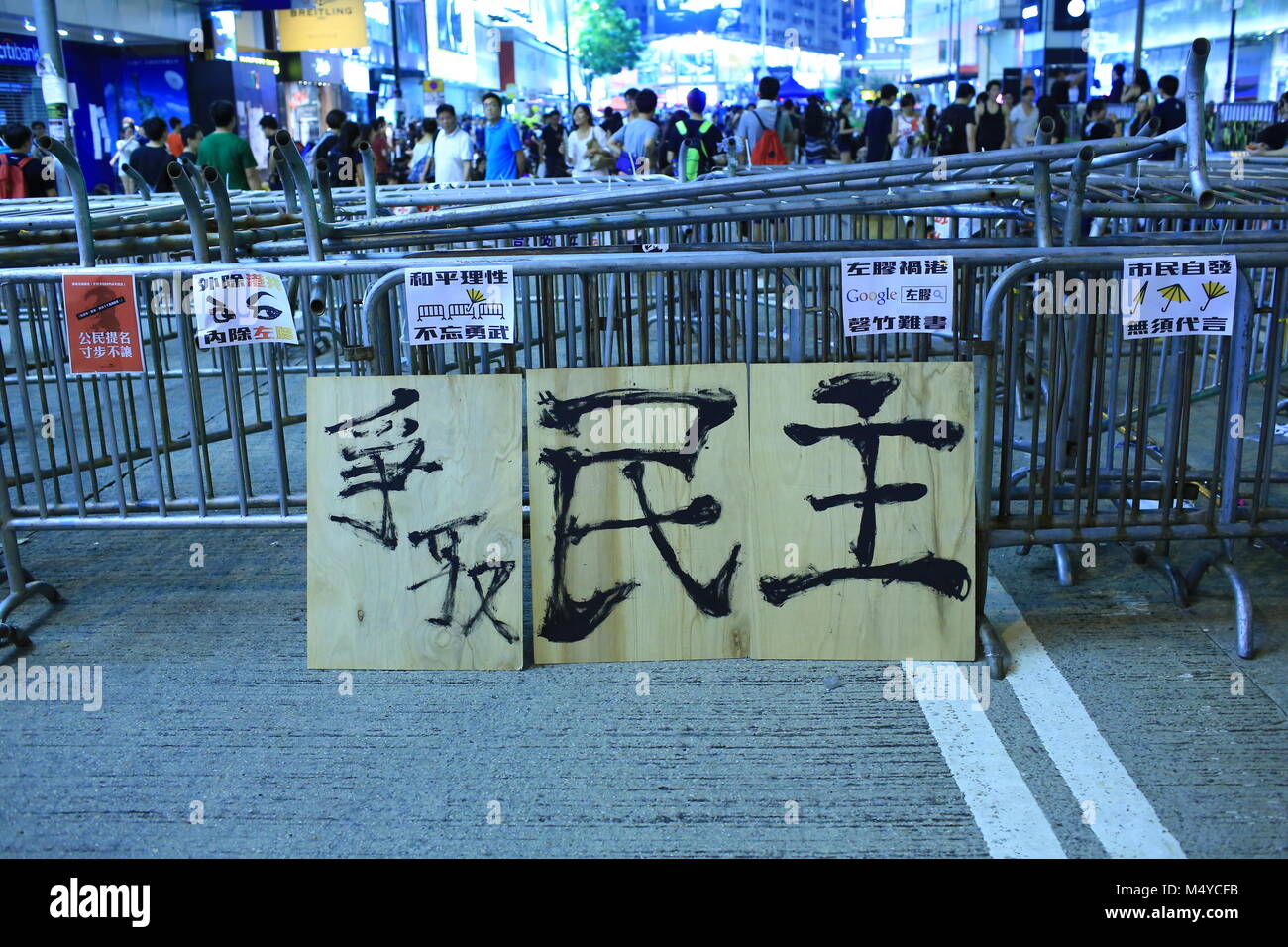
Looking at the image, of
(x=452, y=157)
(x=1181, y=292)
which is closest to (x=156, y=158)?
(x=452, y=157)

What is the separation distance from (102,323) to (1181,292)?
425 centimetres

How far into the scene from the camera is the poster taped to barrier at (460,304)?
4438 mm

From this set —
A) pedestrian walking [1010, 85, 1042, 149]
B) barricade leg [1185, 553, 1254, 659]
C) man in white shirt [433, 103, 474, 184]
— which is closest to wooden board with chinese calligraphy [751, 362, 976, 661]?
barricade leg [1185, 553, 1254, 659]

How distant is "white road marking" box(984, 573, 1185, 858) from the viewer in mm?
3326

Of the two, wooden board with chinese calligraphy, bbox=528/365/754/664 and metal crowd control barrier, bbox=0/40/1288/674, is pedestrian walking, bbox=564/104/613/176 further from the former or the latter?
wooden board with chinese calligraphy, bbox=528/365/754/664

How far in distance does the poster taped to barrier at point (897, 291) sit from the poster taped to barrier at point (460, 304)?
4.23 feet

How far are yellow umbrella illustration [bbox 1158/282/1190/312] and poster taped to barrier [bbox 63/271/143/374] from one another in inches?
159

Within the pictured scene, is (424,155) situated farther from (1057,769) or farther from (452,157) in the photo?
(1057,769)

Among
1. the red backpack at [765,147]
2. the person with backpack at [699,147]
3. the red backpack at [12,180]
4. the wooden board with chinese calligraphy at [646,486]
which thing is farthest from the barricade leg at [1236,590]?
the red backpack at [12,180]

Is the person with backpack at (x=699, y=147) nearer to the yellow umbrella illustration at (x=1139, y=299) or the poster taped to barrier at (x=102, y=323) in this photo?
the yellow umbrella illustration at (x=1139, y=299)

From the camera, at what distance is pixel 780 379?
4434 millimetres

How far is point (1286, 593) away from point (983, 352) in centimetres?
198

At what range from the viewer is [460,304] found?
176 inches
